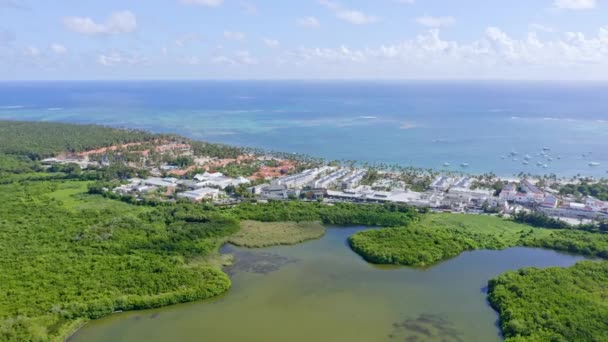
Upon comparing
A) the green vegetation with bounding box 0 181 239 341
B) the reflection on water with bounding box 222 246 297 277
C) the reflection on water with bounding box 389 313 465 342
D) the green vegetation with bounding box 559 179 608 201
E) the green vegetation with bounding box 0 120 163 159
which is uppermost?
the green vegetation with bounding box 0 120 163 159

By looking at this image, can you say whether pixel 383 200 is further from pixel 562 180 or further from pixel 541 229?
pixel 562 180

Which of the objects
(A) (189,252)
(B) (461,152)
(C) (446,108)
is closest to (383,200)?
(A) (189,252)

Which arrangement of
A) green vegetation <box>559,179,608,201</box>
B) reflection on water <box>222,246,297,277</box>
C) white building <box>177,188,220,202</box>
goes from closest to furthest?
reflection on water <box>222,246,297,277</box>
green vegetation <box>559,179,608,201</box>
white building <box>177,188,220,202</box>

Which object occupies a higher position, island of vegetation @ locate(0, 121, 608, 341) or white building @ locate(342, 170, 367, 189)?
white building @ locate(342, 170, 367, 189)

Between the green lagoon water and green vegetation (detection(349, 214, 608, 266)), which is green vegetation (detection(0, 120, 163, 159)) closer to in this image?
→ the green lagoon water

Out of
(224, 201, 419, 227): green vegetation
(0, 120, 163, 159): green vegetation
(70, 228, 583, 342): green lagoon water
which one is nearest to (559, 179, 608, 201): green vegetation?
(70, 228, 583, 342): green lagoon water

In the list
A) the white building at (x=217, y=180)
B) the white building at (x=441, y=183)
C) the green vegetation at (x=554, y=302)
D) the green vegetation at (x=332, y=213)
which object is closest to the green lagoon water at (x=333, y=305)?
the green vegetation at (x=554, y=302)
